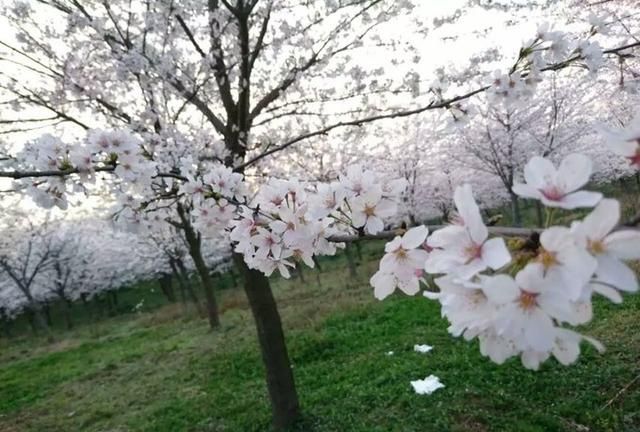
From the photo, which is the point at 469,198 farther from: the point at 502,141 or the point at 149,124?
the point at 502,141

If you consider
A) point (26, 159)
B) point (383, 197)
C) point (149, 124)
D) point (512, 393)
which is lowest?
point (512, 393)

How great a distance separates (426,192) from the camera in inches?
908

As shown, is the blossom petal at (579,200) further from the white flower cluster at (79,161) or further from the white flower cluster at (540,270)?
the white flower cluster at (79,161)

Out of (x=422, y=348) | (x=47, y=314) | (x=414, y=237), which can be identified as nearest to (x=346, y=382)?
(x=422, y=348)

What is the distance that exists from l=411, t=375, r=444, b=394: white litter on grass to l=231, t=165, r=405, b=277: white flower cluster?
4.21 meters

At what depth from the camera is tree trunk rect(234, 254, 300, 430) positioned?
5379 mm

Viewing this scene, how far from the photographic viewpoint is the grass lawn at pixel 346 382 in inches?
190

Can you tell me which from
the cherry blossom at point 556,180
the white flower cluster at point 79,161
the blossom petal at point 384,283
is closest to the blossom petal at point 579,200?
the cherry blossom at point 556,180

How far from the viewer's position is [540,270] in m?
0.73

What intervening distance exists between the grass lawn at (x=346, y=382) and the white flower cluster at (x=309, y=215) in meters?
3.39

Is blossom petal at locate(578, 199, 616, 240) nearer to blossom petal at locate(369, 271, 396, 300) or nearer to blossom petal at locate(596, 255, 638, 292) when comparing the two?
blossom petal at locate(596, 255, 638, 292)

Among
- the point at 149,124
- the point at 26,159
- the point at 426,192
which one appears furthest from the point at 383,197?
the point at 426,192

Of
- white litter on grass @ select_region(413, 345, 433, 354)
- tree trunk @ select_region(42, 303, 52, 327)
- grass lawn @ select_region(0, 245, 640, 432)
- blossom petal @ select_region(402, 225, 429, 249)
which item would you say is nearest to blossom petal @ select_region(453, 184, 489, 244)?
blossom petal @ select_region(402, 225, 429, 249)

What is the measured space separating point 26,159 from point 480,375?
195 inches
